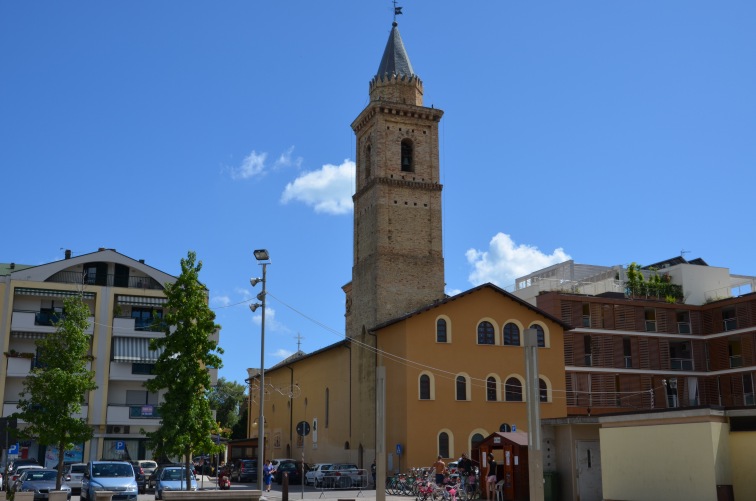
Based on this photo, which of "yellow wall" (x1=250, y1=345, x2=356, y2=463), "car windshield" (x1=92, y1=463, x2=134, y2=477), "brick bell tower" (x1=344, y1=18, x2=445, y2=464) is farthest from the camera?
"yellow wall" (x1=250, y1=345, x2=356, y2=463)

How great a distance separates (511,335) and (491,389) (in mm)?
3424

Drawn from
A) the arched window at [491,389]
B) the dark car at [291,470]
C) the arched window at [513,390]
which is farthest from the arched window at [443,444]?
the dark car at [291,470]

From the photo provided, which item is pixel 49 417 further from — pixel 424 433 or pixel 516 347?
pixel 516 347

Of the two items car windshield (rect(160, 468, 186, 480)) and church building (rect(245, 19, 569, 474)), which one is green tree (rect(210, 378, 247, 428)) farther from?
car windshield (rect(160, 468, 186, 480))

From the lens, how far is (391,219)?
54.0 meters

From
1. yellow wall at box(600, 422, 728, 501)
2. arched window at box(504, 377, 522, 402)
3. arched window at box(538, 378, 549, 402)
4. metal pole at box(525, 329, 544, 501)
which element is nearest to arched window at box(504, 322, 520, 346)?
arched window at box(504, 377, 522, 402)

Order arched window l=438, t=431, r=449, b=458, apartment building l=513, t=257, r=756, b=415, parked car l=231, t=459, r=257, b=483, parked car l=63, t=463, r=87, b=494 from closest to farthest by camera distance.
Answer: parked car l=63, t=463, r=87, b=494, arched window l=438, t=431, r=449, b=458, parked car l=231, t=459, r=257, b=483, apartment building l=513, t=257, r=756, b=415

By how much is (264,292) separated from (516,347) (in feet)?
68.9

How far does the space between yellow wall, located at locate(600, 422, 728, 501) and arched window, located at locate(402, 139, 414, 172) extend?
31712mm

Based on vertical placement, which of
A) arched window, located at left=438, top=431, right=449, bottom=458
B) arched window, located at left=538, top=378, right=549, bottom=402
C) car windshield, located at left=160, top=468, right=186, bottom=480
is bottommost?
car windshield, located at left=160, top=468, right=186, bottom=480

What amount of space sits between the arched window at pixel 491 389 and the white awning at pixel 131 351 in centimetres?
2052

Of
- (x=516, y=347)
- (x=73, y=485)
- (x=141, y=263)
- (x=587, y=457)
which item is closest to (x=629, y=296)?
(x=516, y=347)

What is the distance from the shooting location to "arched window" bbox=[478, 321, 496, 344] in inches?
1838

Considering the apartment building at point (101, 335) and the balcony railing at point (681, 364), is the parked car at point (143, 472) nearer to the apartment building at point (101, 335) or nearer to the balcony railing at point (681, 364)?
the apartment building at point (101, 335)
